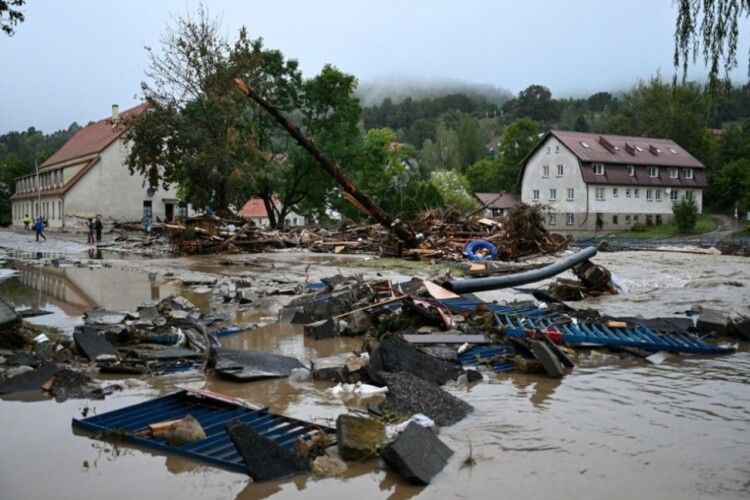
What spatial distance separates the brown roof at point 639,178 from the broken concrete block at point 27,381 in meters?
61.1

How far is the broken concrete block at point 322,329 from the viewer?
10.7 m

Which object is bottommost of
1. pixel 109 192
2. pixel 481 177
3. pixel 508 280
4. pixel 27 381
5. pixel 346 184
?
pixel 27 381

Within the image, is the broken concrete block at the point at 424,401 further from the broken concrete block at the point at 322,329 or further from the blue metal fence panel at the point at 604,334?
the broken concrete block at the point at 322,329

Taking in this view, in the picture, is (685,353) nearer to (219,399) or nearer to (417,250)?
(219,399)

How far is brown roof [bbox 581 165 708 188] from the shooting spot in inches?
2532

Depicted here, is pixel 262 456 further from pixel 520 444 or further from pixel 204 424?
pixel 520 444

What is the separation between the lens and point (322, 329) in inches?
423

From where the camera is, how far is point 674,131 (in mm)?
85688

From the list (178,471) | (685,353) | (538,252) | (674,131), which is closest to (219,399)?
(178,471)

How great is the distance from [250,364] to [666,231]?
54.8 metres

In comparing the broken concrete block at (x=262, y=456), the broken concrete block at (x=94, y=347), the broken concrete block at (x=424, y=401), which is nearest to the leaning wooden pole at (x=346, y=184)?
the broken concrete block at (x=94, y=347)

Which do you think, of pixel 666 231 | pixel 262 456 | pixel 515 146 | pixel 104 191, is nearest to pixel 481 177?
pixel 515 146

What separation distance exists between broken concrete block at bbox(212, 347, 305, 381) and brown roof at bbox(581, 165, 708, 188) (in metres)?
59.3

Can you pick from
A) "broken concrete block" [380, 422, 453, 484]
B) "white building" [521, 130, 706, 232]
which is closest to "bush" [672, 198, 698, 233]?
"white building" [521, 130, 706, 232]
